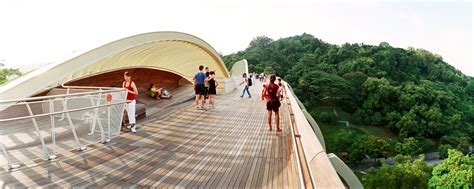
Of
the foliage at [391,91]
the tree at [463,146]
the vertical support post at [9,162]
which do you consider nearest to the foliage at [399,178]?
the foliage at [391,91]

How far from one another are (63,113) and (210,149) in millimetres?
2895

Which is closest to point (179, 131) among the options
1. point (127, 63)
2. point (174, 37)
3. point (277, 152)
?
point (277, 152)

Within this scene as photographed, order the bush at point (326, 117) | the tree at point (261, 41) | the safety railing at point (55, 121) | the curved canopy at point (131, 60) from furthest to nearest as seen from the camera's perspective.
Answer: the tree at point (261, 41)
the bush at point (326, 117)
the curved canopy at point (131, 60)
the safety railing at point (55, 121)

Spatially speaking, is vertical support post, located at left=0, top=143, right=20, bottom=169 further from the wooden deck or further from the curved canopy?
the curved canopy

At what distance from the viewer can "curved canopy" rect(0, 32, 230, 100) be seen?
7.29m

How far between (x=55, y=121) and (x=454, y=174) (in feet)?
117

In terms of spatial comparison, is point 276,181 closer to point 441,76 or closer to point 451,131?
point 451,131

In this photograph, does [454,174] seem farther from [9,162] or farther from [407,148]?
[9,162]

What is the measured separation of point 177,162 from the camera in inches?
216

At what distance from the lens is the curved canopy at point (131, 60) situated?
729 cm

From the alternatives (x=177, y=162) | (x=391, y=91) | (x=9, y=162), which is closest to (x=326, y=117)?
(x=391, y=91)

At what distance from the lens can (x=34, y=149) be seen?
211 inches

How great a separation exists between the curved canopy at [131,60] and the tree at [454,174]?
2333cm

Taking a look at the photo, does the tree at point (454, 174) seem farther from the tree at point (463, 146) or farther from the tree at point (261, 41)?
the tree at point (261, 41)
